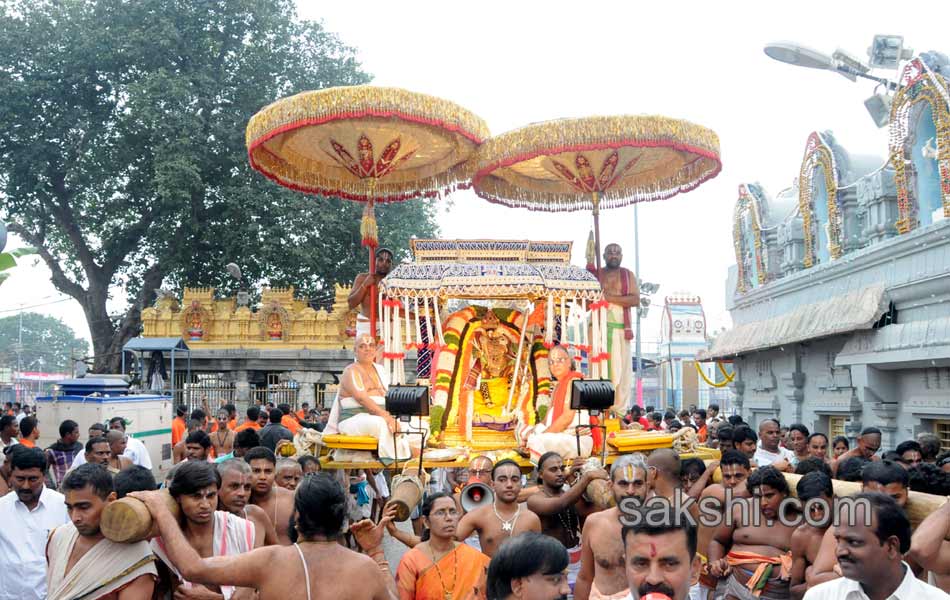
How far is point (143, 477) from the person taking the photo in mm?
4246

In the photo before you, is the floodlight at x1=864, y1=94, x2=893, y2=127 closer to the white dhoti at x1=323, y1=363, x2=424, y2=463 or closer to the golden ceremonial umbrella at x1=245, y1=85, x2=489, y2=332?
the golden ceremonial umbrella at x1=245, y1=85, x2=489, y2=332

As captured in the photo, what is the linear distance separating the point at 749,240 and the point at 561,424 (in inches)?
473

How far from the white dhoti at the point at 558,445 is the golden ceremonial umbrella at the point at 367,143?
3087 mm

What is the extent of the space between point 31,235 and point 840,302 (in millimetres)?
23310

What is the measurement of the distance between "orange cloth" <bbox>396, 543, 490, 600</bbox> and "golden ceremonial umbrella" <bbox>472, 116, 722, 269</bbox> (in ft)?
20.9

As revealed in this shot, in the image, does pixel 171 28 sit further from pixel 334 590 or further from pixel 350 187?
pixel 334 590

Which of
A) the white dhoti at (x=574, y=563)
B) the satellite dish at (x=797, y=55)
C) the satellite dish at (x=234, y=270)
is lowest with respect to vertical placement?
the white dhoti at (x=574, y=563)

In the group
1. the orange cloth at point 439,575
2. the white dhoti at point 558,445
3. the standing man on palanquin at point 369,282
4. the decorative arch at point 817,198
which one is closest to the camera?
the orange cloth at point 439,575

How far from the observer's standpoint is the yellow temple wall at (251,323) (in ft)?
81.0

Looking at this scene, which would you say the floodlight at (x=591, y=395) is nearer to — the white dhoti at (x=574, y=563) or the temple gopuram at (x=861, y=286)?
the white dhoti at (x=574, y=563)

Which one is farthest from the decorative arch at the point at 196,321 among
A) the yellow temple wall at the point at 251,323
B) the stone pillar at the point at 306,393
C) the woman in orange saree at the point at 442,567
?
the woman in orange saree at the point at 442,567

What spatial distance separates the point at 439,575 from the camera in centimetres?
443

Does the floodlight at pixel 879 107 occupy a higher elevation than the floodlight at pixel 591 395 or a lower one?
higher

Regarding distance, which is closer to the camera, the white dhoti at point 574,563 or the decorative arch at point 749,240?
the white dhoti at point 574,563
